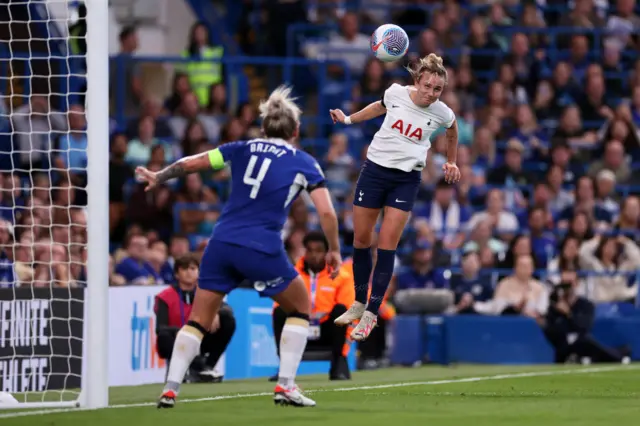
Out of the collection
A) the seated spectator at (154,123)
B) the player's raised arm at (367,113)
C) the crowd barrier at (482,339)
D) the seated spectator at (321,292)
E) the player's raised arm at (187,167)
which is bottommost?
the crowd barrier at (482,339)

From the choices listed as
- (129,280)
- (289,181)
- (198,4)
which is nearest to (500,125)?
(198,4)

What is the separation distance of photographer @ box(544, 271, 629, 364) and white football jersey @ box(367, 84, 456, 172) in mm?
7024

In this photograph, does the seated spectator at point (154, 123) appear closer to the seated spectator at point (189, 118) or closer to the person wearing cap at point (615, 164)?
the seated spectator at point (189, 118)

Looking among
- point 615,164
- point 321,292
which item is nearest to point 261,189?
point 321,292

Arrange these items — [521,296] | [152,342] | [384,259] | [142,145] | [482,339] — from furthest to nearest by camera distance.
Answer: [142,145], [521,296], [482,339], [152,342], [384,259]

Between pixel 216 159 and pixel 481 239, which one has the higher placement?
pixel 216 159

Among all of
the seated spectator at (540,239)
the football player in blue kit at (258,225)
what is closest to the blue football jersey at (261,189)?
the football player in blue kit at (258,225)

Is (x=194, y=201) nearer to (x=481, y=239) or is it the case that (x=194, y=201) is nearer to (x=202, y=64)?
(x=481, y=239)

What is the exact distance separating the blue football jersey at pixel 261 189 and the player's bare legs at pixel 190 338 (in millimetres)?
440

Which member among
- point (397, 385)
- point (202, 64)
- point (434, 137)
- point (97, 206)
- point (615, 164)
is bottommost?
point (397, 385)

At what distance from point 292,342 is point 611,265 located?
10399 millimetres

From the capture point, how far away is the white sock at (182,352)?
32.4 feet

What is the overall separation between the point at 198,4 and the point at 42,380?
13.3m

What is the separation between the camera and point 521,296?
61.5 feet
